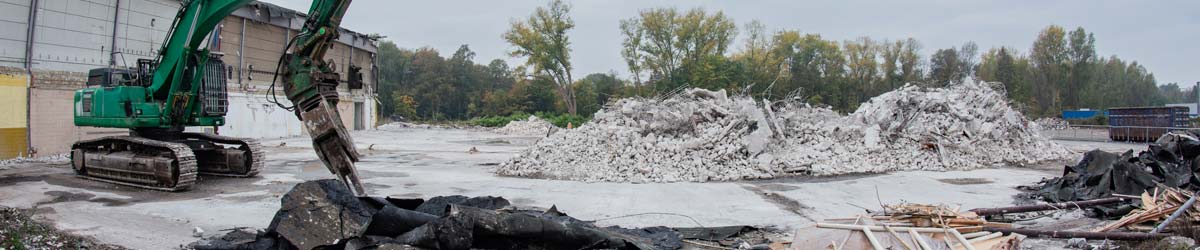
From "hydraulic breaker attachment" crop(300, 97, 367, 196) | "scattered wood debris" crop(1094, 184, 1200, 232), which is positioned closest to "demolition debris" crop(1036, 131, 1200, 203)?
"scattered wood debris" crop(1094, 184, 1200, 232)

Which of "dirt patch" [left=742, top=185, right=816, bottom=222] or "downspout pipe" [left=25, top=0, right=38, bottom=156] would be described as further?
"downspout pipe" [left=25, top=0, right=38, bottom=156]

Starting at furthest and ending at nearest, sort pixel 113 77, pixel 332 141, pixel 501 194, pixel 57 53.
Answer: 1. pixel 57 53
2. pixel 113 77
3. pixel 501 194
4. pixel 332 141

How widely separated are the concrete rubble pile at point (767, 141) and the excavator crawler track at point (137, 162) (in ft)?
16.7

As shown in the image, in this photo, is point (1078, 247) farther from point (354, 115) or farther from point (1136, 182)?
point (354, 115)

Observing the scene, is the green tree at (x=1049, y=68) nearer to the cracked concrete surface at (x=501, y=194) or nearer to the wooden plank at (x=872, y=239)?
the cracked concrete surface at (x=501, y=194)

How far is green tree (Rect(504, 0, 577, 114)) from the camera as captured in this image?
163 feet

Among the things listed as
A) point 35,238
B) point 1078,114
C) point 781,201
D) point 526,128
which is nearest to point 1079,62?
point 1078,114

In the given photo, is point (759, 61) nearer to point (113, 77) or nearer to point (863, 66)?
point (863, 66)

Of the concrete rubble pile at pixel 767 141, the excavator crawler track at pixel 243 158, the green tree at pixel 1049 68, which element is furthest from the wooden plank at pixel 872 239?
the green tree at pixel 1049 68

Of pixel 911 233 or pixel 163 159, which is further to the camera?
pixel 163 159

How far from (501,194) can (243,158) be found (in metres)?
4.68

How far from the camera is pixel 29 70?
14.8 meters

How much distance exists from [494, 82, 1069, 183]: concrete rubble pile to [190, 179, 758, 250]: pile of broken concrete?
600cm

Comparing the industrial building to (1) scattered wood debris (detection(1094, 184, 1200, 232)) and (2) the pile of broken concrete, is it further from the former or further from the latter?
(1) scattered wood debris (detection(1094, 184, 1200, 232))
